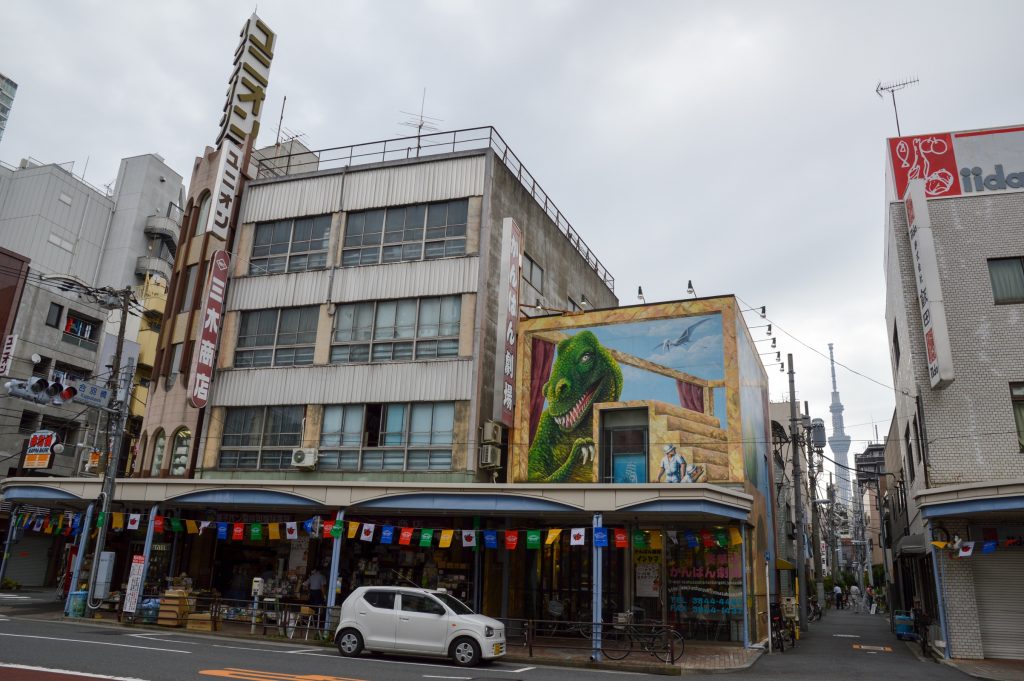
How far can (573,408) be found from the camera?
23.2 metres

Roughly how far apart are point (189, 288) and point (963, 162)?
27.8 metres

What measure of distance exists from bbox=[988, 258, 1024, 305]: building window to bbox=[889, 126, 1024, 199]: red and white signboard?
2264 millimetres

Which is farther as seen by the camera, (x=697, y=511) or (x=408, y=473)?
(x=408, y=473)

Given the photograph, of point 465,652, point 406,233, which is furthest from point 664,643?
point 406,233

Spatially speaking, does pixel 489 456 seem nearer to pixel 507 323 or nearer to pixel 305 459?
pixel 507 323

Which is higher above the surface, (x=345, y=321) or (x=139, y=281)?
(x=139, y=281)

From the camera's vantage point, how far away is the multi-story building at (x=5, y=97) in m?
105

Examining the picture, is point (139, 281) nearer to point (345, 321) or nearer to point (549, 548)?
point (345, 321)

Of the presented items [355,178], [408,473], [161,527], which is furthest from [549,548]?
[355,178]

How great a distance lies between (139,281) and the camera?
56.9 meters

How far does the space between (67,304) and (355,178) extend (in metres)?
24.4

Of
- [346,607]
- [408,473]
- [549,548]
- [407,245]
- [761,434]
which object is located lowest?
[346,607]

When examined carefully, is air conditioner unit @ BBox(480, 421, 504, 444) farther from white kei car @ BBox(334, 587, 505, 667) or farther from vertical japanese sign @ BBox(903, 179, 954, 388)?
vertical japanese sign @ BBox(903, 179, 954, 388)

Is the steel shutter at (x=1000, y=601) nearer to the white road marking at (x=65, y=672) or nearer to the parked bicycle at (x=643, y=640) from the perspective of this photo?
the parked bicycle at (x=643, y=640)
